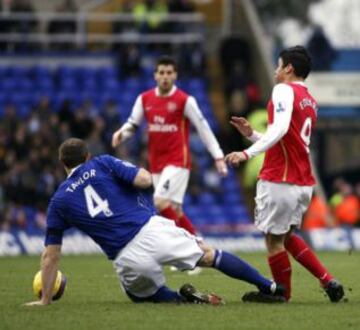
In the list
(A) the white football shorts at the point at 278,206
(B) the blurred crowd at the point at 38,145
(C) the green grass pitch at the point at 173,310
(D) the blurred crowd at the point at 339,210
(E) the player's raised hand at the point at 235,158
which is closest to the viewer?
(C) the green grass pitch at the point at 173,310

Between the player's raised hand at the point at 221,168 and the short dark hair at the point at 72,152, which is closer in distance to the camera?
the short dark hair at the point at 72,152

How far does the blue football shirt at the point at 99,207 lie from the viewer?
36.8 feet

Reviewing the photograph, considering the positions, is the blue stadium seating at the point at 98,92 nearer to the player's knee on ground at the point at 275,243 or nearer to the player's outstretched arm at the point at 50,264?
the player's knee on ground at the point at 275,243

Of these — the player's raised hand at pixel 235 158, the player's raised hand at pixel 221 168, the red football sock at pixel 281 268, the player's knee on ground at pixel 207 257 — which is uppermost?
the player's raised hand at pixel 235 158

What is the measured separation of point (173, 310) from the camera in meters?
11.0

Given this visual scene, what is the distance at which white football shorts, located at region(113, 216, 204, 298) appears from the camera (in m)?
11.2

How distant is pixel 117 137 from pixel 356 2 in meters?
24.5

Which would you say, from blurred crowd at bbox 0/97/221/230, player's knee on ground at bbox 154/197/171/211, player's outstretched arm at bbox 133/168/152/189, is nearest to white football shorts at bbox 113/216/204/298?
player's outstretched arm at bbox 133/168/152/189

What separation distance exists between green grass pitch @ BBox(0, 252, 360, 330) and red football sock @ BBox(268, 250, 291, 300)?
0.60 ft

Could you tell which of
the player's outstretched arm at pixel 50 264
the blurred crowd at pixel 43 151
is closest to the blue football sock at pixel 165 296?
the player's outstretched arm at pixel 50 264

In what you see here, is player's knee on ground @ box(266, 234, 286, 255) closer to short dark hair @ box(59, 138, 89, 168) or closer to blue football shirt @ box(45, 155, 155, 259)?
blue football shirt @ box(45, 155, 155, 259)

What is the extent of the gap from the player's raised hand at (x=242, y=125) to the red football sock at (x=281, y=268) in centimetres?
114

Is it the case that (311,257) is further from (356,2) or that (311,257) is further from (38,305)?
(356,2)

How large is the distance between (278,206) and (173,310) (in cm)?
145
